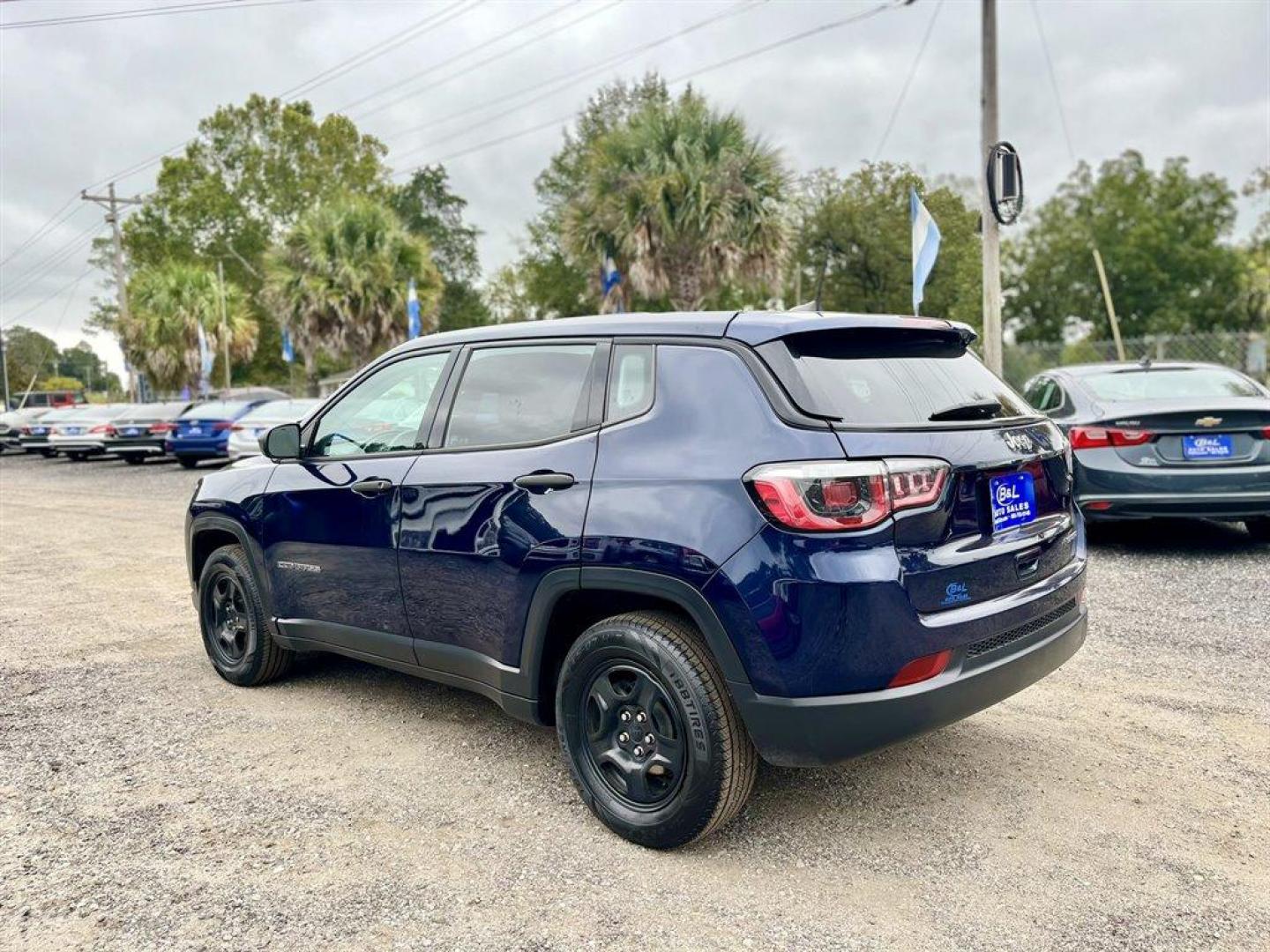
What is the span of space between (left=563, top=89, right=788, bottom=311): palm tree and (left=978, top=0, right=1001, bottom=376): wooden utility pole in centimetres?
793

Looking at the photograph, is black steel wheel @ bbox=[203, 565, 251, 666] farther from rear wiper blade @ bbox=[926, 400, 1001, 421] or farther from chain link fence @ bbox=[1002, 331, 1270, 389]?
chain link fence @ bbox=[1002, 331, 1270, 389]

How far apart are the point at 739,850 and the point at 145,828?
2002 millimetres

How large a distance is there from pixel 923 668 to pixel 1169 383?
625 cm

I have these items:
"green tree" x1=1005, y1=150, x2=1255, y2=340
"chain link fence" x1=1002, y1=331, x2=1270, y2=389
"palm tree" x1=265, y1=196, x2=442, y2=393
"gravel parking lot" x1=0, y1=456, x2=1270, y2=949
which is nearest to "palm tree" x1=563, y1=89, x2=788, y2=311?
"chain link fence" x1=1002, y1=331, x2=1270, y2=389

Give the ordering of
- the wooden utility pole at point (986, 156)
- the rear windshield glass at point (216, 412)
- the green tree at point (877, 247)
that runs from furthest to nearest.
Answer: the green tree at point (877, 247) < the rear windshield glass at point (216, 412) < the wooden utility pole at point (986, 156)

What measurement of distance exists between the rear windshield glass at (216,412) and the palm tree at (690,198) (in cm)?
884

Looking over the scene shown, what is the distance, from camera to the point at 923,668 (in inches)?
109

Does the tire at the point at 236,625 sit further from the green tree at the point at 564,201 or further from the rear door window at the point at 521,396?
the green tree at the point at 564,201

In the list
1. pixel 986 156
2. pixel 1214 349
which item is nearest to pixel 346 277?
pixel 986 156

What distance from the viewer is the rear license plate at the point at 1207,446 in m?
6.87

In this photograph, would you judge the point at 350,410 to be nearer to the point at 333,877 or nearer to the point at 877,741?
the point at 333,877

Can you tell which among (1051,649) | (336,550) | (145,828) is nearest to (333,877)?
(145,828)

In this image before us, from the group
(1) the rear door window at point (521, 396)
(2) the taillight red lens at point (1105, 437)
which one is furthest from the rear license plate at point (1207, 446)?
(1) the rear door window at point (521, 396)

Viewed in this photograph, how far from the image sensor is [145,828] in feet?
10.8
